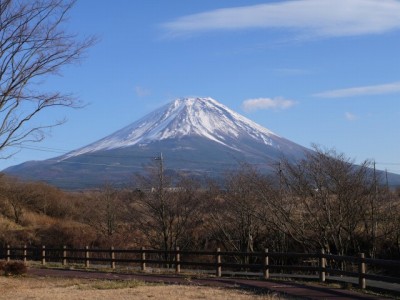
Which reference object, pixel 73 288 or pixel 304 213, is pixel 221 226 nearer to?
pixel 304 213

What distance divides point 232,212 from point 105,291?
1027 inches

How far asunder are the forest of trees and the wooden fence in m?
1.62

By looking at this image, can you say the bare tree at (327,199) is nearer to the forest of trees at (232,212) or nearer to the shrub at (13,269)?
the forest of trees at (232,212)

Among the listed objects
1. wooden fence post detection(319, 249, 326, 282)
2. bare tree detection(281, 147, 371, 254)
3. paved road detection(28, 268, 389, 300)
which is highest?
bare tree detection(281, 147, 371, 254)

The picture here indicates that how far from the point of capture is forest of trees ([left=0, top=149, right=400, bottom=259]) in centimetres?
3172

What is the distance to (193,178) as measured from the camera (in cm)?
5275

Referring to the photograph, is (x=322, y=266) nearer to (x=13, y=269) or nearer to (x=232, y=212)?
(x=13, y=269)

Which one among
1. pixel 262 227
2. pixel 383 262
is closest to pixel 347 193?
pixel 262 227

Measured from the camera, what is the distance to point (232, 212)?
43719 millimetres

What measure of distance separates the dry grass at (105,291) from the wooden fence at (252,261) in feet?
9.52

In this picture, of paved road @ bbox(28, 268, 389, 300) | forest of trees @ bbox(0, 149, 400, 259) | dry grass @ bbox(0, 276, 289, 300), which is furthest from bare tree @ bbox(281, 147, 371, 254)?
dry grass @ bbox(0, 276, 289, 300)

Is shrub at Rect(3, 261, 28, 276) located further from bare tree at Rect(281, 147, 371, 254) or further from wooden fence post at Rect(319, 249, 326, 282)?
bare tree at Rect(281, 147, 371, 254)

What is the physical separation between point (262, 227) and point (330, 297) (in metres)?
26.5

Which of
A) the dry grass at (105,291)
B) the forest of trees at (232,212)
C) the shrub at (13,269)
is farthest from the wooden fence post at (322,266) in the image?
the shrub at (13,269)
